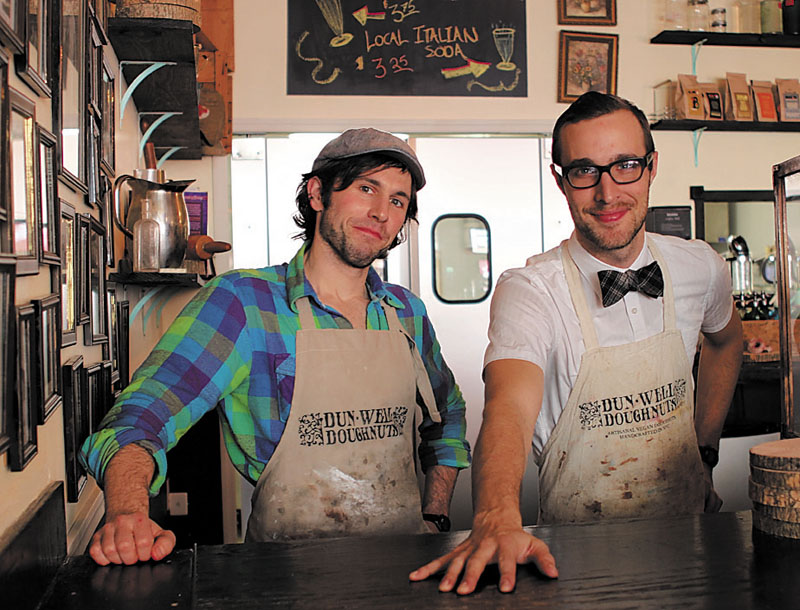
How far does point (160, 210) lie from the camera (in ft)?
7.70

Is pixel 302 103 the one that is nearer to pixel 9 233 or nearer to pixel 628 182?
pixel 628 182

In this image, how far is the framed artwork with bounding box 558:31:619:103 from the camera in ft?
14.4

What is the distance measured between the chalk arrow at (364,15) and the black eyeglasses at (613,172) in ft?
9.09

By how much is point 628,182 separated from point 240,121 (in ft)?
9.27

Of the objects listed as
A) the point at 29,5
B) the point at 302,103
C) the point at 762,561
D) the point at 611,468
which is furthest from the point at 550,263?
the point at 302,103

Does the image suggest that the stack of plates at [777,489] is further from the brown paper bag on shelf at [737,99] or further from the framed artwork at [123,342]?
the brown paper bag on shelf at [737,99]

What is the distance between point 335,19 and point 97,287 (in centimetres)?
282

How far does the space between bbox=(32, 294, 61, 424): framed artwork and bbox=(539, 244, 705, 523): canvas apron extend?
1044mm

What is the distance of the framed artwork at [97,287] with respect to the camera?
5.62 ft

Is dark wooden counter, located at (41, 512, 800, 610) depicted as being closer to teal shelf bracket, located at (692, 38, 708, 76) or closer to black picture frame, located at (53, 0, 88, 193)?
black picture frame, located at (53, 0, 88, 193)

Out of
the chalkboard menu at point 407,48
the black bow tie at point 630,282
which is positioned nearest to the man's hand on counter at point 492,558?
the black bow tie at point 630,282

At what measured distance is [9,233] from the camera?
98cm

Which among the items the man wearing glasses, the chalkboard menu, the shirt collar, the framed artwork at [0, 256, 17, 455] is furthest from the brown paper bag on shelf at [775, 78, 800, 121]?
the framed artwork at [0, 256, 17, 455]

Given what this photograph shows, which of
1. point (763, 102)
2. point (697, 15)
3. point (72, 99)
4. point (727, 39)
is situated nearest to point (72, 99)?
point (72, 99)
